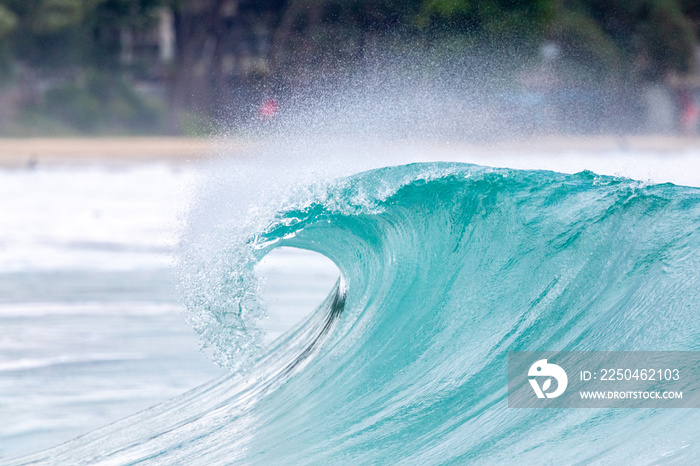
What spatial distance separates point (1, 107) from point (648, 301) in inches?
1213

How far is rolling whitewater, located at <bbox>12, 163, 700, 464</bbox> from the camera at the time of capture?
415 cm

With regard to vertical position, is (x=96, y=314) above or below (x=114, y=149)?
below

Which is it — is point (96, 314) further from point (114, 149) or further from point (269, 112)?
point (114, 149)

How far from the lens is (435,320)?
15.9ft

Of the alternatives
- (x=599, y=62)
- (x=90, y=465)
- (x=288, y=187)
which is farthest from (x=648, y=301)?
(x=599, y=62)

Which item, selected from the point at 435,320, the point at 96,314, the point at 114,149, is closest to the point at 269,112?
the point at 96,314

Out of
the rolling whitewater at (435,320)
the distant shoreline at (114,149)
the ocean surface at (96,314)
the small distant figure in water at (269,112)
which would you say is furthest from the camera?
the distant shoreline at (114,149)

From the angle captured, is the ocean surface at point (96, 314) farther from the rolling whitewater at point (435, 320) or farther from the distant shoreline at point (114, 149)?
the distant shoreline at point (114, 149)

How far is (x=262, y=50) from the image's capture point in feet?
107

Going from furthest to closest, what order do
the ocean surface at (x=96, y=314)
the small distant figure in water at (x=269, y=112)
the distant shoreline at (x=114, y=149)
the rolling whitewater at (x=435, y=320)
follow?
1. the distant shoreline at (x=114, y=149)
2. the small distant figure in water at (x=269, y=112)
3. the ocean surface at (x=96, y=314)
4. the rolling whitewater at (x=435, y=320)

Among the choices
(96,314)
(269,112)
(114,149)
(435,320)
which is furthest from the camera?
(114,149)

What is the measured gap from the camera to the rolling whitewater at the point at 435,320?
4148mm

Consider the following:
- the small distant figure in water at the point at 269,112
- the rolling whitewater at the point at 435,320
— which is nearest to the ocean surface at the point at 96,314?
the rolling whitewater at the point at 435,320

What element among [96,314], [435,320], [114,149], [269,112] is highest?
[114,149]
